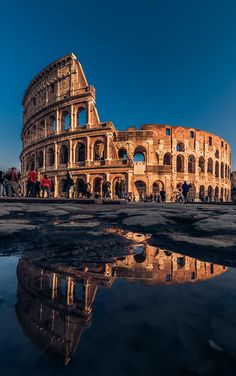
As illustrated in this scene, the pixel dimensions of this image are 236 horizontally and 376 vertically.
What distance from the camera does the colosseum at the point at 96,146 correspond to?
21.2 meters

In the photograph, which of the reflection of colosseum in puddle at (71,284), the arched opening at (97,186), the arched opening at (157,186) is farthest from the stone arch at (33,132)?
the reflection of colosseum in puddle at (71,284)

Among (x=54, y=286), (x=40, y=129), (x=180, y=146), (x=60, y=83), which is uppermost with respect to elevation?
(x=60, y=83)

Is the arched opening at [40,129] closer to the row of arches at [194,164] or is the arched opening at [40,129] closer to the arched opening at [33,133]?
the arched opening at [33,133]

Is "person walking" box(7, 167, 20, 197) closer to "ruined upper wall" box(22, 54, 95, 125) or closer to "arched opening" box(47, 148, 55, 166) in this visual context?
"arched opening" box(47, 148, 55, 166)

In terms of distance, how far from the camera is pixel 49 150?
24.5m

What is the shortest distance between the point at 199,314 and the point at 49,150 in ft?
84.5

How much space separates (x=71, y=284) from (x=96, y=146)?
79.1 feet

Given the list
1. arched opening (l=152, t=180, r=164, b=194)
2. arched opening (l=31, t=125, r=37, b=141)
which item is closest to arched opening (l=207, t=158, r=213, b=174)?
arched opening (l=152, t=180, r=164, b=194)

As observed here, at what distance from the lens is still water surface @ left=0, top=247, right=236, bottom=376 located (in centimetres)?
43

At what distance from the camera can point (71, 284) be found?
0.86m

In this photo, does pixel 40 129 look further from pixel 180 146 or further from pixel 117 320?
pixel 117 320

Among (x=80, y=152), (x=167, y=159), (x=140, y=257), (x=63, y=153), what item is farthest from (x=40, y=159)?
(x=140, y=257)

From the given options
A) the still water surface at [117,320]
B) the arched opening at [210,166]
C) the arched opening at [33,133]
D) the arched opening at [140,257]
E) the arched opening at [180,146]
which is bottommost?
the arched opening at [140,257]

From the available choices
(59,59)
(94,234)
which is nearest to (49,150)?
(59,59)
